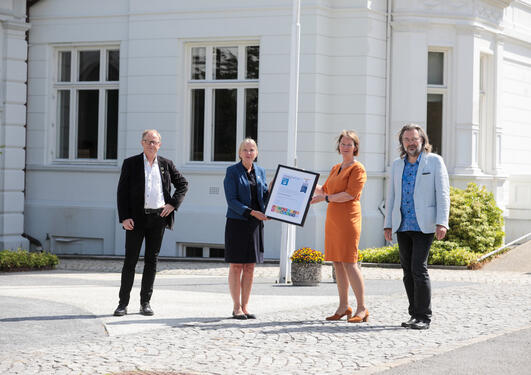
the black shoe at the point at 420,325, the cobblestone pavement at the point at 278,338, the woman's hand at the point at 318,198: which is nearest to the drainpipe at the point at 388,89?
the cobblestone pavement at the point at 278,338

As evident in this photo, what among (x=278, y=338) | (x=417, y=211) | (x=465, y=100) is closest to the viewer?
(x=278, y=338)

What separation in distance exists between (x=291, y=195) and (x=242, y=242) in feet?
2.45

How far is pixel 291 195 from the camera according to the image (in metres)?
9.63

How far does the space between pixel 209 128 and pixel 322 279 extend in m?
5.39

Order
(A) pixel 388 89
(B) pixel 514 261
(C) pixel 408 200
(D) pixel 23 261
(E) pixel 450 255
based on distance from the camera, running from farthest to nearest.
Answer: (A) pixel 388 89
(B) pixel 514 261
(E) pixel 450 255
(D) pixel 23 261
(C) pixel 408 200

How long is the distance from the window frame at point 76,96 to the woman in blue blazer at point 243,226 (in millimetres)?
9633

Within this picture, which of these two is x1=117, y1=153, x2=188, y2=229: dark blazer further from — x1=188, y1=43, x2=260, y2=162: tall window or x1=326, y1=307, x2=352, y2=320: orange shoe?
x1=188, y1=43, x2=260, y2=162: tall window

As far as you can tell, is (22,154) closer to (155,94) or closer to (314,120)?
(155,94)

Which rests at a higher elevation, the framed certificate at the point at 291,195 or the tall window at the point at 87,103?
the tall window at the point at 87,103

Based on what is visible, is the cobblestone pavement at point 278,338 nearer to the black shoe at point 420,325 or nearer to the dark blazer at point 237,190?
the black shoe at point 420,325

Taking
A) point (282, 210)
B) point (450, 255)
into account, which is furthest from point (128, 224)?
point (450, 255)

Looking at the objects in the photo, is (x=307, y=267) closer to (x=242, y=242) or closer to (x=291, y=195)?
(x=291, y=195)

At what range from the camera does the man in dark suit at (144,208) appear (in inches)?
371

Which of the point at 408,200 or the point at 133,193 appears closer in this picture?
the point at 408,200
